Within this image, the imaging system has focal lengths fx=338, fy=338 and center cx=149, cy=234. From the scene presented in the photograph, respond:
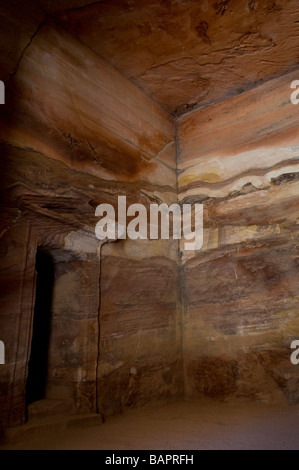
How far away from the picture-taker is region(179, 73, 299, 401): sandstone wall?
277 centimetres

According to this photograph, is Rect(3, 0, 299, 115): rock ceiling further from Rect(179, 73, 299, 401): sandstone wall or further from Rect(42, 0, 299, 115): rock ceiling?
Rect(179, 73, 299, 401): sandstone wall

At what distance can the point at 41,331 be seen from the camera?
8.56ft

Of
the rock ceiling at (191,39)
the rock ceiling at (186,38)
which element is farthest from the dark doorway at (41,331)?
the rock ceiling at (191,39)

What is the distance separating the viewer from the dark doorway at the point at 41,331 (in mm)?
2510

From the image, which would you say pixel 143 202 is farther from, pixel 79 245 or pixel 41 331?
pixel 41 331

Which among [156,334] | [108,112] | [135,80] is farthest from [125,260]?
[135,80]

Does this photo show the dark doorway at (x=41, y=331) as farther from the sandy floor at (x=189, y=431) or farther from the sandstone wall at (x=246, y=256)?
the sandstone wall at (x=246, y=256)

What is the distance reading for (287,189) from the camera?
2.95 metres

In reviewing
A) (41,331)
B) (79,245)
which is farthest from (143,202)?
(41,331)

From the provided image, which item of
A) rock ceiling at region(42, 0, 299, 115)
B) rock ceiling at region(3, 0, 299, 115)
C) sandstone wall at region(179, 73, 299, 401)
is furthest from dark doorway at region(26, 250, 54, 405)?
rock ceiling at region(42, 0, 299, 115)

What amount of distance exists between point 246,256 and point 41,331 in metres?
1.84

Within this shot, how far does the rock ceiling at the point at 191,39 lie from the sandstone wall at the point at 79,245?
0.19 meters

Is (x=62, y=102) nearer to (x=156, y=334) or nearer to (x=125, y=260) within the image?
(x=125, y=260)
